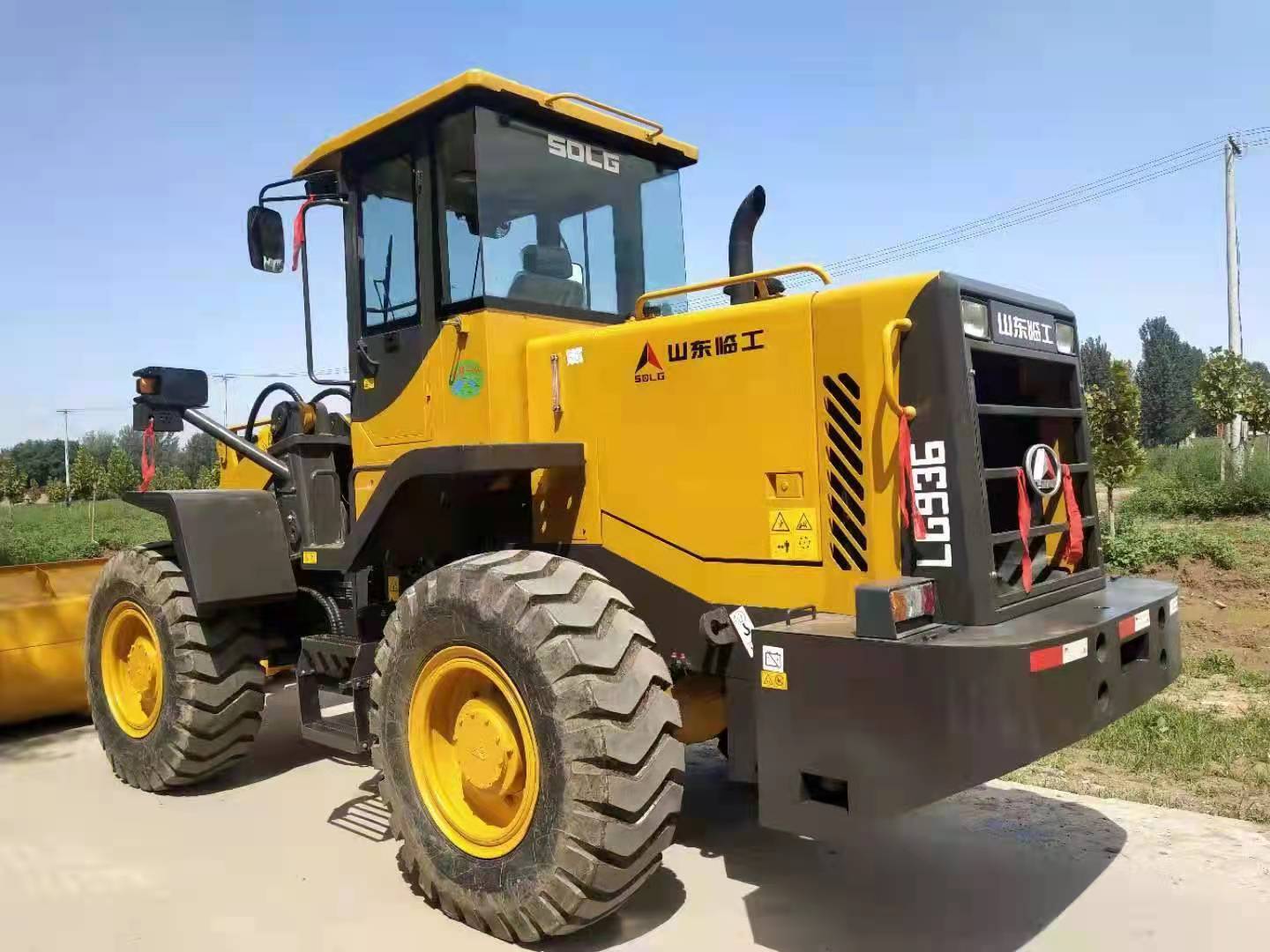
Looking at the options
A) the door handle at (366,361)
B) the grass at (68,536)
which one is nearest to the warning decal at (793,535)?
the door handle at (366,361)

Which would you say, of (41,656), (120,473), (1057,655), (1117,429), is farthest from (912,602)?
(120,473)

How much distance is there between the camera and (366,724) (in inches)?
178

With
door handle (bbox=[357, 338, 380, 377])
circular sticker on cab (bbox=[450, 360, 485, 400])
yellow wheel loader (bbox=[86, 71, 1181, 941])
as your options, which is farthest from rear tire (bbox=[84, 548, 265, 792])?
circular sticker on cab (bbox=[450, 360, 485, 400])

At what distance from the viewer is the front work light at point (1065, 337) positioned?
4.07m

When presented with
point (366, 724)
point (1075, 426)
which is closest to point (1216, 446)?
point (1075, 426)

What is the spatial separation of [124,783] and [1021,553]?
522 centimetres

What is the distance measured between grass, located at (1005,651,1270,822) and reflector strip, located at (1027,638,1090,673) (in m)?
1.68

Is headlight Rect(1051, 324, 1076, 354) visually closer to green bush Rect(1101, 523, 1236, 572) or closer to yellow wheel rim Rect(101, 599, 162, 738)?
yellow wheel rim Rect(101, 599, 162, 738)

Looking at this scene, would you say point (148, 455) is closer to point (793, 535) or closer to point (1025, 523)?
point (793, 535)

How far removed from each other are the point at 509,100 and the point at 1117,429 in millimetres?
12824

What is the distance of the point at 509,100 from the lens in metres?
4.59

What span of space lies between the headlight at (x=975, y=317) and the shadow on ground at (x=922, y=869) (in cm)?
204

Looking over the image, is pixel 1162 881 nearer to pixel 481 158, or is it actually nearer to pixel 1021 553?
pixel 1021 553

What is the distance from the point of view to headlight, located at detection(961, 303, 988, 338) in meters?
3.41
